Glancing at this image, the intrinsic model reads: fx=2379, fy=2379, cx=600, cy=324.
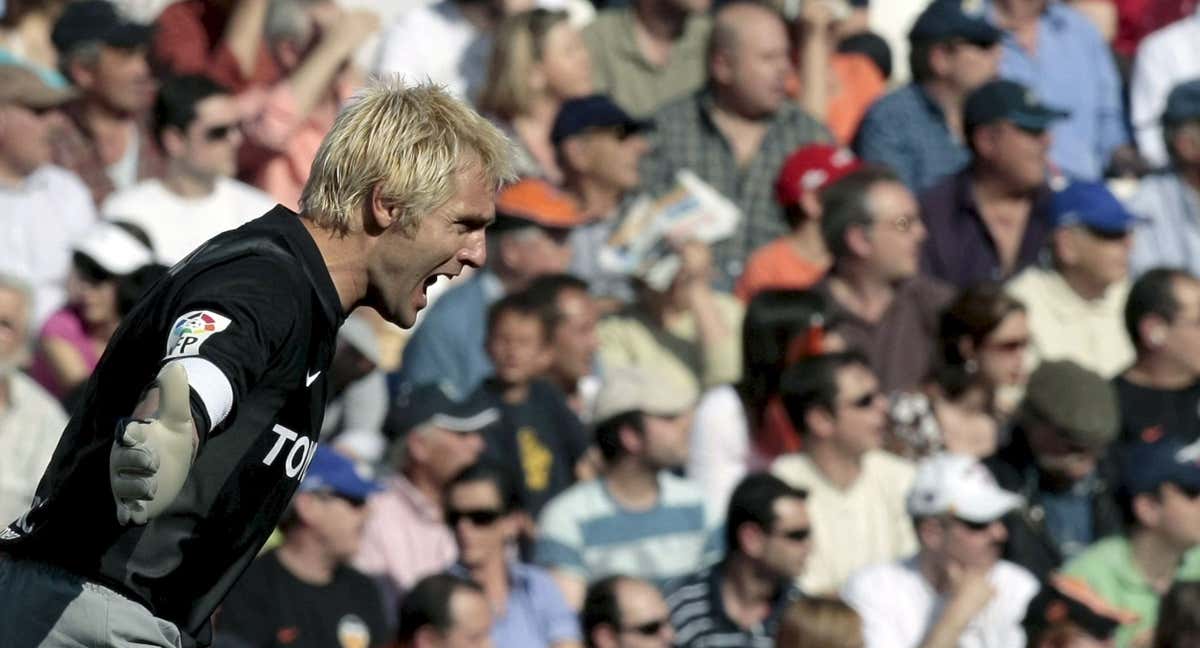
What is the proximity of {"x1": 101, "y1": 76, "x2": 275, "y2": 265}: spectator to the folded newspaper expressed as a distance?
53.3 inches

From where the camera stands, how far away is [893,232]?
916cm

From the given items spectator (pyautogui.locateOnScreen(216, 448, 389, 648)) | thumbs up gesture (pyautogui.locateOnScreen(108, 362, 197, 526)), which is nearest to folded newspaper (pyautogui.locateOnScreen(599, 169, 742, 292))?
spectator (pyautogui.locateOnScreen(216, 448, 389, 648))

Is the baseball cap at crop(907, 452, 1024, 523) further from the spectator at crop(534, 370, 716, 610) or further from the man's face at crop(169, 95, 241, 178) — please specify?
the man's face at crop(169, 95, 241, 178)

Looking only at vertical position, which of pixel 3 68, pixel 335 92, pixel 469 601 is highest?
pixel 3 68

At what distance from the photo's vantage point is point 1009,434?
8.90 meters

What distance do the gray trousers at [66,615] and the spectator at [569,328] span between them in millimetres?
4446

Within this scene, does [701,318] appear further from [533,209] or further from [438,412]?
[438,412]

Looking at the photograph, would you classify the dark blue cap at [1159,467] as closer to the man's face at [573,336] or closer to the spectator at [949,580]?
the spectator at [949,580]

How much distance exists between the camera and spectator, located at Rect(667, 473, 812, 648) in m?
7.65

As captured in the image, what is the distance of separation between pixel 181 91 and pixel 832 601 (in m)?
3.18

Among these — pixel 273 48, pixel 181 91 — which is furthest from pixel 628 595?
pixel 273 48

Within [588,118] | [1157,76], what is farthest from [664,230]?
[1157,76]

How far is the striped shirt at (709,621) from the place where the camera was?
7629 mm

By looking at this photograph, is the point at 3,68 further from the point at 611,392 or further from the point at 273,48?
→ the point at 611,392
